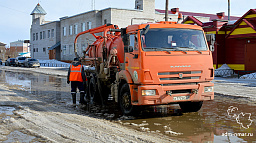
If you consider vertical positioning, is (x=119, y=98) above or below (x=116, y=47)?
below

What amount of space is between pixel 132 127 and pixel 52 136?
2.04 m

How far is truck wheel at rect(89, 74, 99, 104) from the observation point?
1278 cm

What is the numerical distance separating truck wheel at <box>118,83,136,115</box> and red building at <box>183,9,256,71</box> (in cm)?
1670

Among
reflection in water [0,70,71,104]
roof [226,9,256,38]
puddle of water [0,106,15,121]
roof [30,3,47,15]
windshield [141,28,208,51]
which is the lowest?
puddle of water [0,106,15,121]

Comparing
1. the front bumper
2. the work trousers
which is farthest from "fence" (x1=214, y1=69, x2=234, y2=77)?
the front bumper

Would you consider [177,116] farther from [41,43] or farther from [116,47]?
[41,43]

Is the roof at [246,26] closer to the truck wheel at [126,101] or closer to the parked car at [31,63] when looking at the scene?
the truck wheel at [126,101]

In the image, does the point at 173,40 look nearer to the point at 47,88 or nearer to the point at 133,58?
the point at 133,58

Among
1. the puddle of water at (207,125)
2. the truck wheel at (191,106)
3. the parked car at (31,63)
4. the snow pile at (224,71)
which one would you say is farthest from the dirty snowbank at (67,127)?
the parked car at (31,63)

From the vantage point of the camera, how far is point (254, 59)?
26062 mm

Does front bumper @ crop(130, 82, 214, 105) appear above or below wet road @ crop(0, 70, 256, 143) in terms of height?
above

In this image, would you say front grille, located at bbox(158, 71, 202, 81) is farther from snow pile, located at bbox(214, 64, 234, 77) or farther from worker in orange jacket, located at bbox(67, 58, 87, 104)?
snow pile, located at bbox(214, 64, 234, 77)

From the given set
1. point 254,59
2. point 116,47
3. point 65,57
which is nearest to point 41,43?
point 65,57

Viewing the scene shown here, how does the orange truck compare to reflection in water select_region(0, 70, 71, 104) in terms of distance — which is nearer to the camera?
the orange truck
